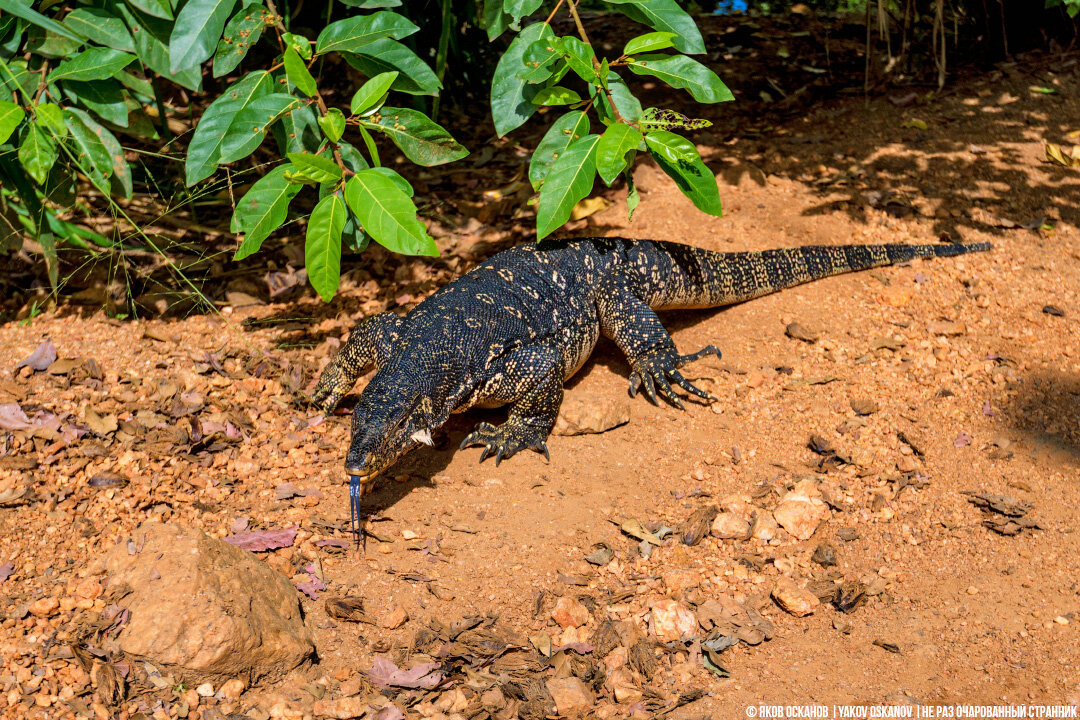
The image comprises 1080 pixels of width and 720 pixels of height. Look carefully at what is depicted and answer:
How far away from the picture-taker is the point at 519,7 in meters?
4.24

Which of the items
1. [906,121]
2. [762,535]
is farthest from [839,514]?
[906,121]

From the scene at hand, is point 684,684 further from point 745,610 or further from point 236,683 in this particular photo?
point 236,683

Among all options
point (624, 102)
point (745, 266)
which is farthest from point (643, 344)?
point (624, 102)

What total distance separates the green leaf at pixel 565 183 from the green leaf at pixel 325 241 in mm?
1039

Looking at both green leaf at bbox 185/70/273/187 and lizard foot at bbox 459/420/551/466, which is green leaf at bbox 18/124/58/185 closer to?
green leaf at bbox 185/70/273/187

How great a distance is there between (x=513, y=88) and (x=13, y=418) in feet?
11.2

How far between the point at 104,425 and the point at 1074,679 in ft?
16.8

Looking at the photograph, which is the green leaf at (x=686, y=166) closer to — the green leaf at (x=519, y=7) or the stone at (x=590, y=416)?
the green leaf at (x=519, y=7)

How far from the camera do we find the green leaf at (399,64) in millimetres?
→ 4340

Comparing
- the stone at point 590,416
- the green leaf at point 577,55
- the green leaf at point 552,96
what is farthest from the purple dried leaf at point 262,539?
the green leaf at point 577,55

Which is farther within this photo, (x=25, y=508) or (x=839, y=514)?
(x=839, y=514)

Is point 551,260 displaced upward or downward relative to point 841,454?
upward

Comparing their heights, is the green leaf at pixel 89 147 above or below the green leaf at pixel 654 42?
below

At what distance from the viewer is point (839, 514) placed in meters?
4.47
